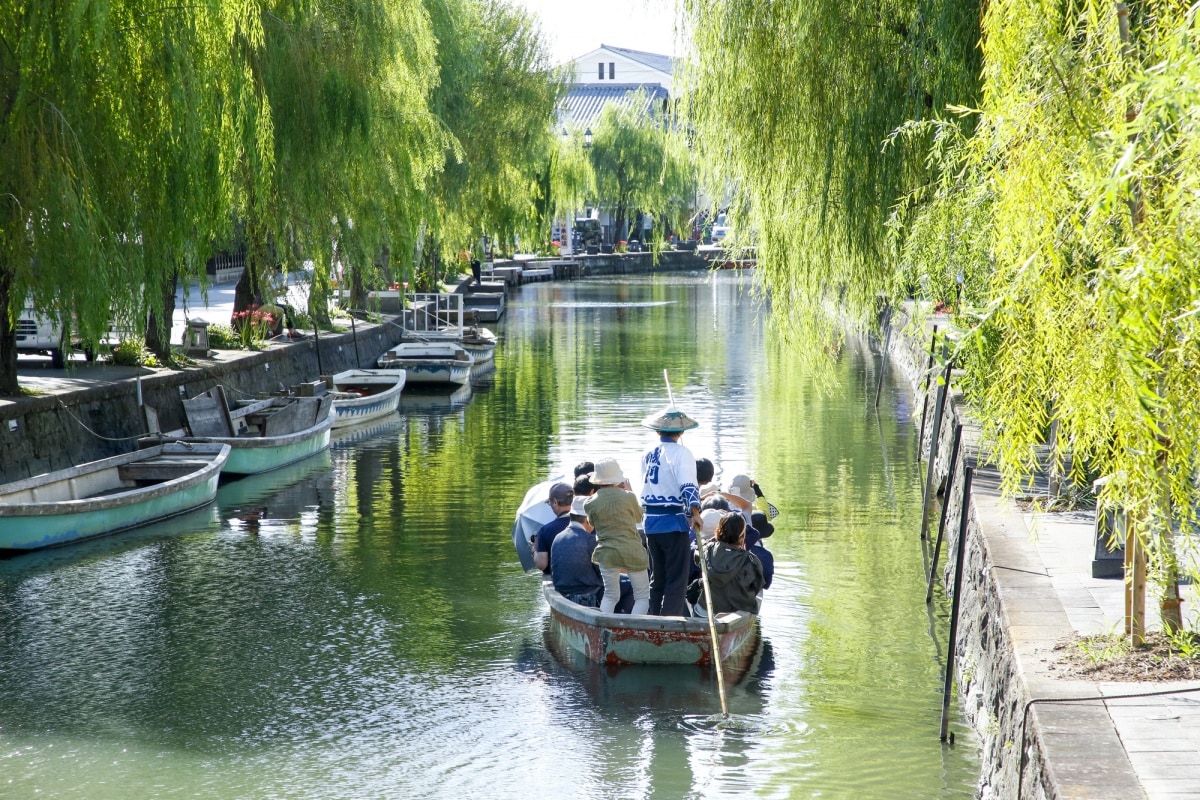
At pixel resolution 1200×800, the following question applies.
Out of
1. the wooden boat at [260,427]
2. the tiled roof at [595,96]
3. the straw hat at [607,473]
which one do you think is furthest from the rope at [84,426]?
the tiled roof at [595,96]

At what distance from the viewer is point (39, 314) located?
13922mm

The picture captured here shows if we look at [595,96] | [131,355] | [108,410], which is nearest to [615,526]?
[108,410]

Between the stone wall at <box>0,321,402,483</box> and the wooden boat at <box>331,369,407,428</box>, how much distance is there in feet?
3.58

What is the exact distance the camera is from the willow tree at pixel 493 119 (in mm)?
34594

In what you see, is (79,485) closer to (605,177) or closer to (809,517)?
(809,517)

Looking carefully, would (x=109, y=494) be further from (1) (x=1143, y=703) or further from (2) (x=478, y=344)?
(2) (x=478, y=344)

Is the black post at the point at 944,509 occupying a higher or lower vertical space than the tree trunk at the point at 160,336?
lower

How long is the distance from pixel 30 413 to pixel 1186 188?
13.9 metres

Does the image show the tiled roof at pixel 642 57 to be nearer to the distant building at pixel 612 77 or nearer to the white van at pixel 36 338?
the distant building at pixel 612 77

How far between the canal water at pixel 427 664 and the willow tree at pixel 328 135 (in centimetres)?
405

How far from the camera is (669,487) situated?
9.67 metres

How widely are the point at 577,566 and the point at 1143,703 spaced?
5.01 m

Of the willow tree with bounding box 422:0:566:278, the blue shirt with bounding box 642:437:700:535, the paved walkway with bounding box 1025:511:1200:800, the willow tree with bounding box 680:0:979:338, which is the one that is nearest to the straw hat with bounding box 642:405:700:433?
the blue shirt with bounding box 642:437:700:535

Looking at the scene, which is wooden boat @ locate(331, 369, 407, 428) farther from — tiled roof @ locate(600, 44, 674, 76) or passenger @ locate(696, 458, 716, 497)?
tiled roof @ locate(600, 44, 674, 76)
